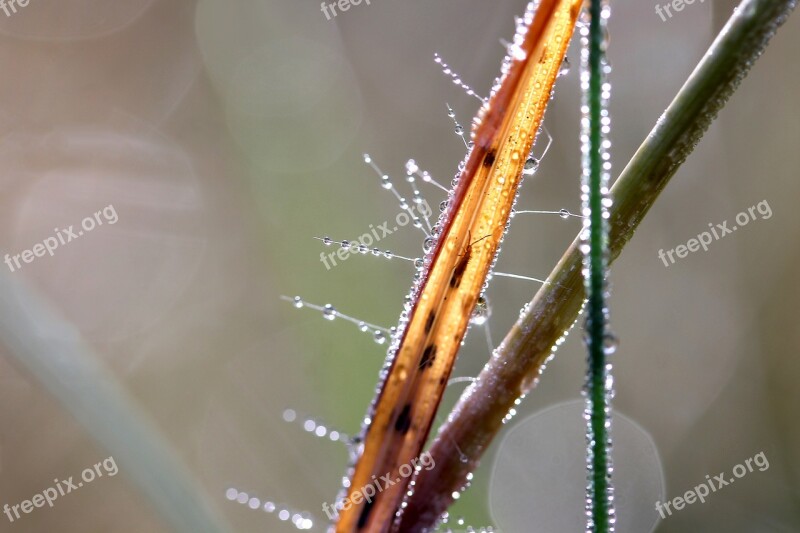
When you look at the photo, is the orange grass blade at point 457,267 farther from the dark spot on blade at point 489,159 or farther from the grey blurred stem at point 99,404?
the grey blurred stem at point 99,404

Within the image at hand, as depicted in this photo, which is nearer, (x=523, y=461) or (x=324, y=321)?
(x=324, y=321)

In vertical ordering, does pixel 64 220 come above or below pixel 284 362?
above

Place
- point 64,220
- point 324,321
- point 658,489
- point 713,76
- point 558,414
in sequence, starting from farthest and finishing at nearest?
point 64,220
point 558,414
point 658,489
point 324,321
point 713,76

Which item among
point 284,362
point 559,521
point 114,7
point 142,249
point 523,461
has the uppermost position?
point 114,7

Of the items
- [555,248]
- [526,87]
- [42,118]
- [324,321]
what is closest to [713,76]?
[526,87]

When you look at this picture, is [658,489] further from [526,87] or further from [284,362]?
[526,87]

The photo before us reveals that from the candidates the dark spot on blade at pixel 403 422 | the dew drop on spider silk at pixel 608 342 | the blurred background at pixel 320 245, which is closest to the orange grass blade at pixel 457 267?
the dark spot on blade at pixel 403 422

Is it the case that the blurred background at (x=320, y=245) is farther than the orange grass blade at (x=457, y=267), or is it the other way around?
the blurred background at (x=320, y=245)
